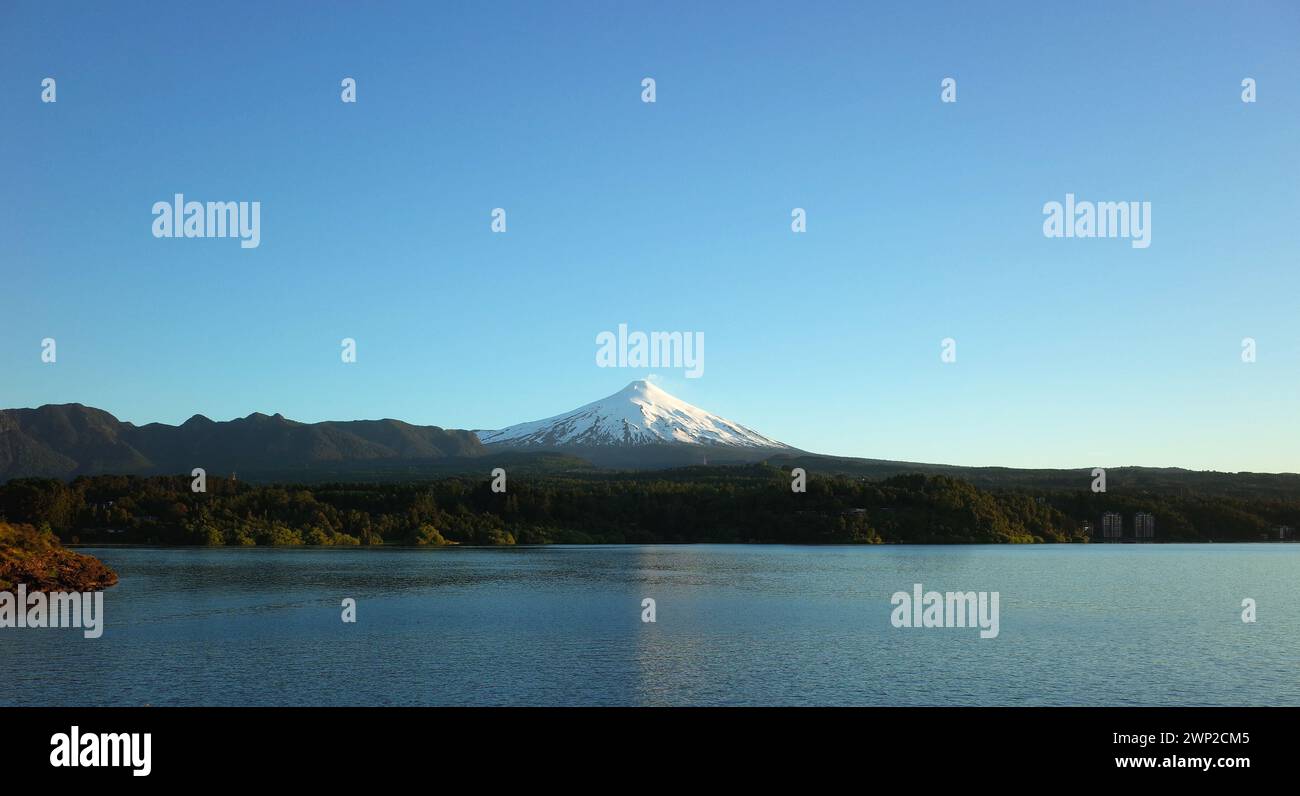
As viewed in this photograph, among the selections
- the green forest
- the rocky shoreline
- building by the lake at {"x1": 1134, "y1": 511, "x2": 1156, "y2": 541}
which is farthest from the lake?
building by the lake at {"x1": 1134, "y1": 511, "x2": 1156, "y2": 541}

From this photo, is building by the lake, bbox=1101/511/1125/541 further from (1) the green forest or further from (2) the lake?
(2) the lake

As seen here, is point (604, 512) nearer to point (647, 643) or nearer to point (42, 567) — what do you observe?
point (42, 567)

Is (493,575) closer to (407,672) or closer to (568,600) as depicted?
(568,600)

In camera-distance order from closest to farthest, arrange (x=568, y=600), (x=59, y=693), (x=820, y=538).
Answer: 1. (x=59, y=693)
2. (x=568, y=600)
3. (x=820, y=538)

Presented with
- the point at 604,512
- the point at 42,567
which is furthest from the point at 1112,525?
the point at 42,567
